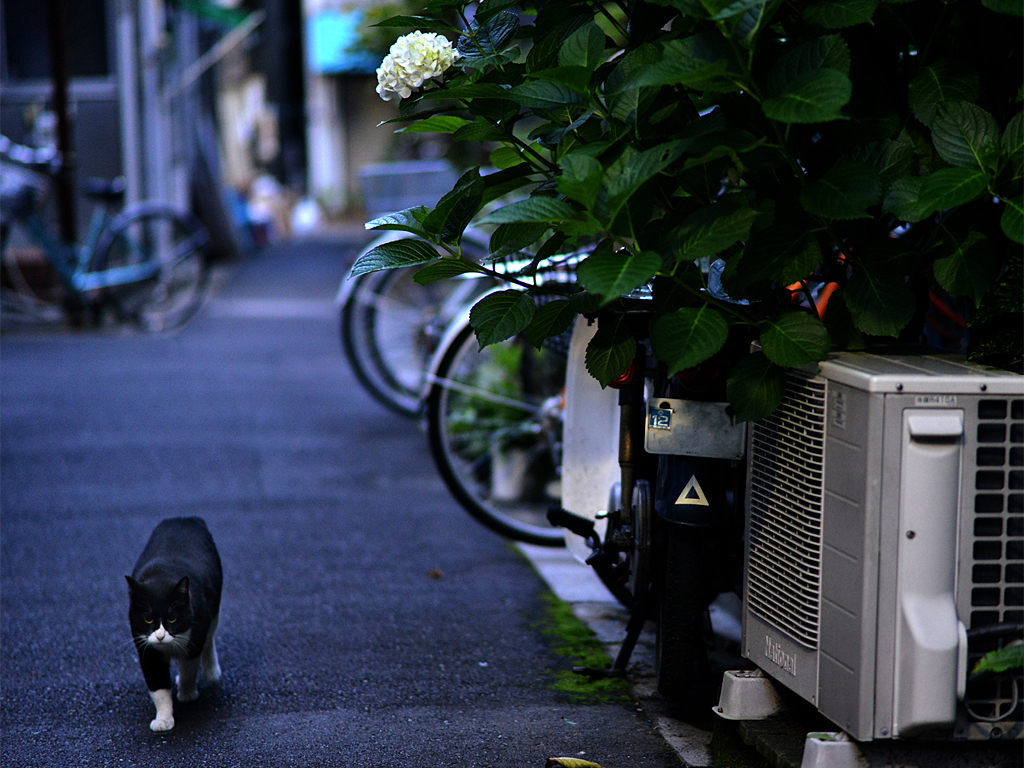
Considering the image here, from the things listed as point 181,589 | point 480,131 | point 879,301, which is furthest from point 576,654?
point 480,131

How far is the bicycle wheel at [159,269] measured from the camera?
9.58m

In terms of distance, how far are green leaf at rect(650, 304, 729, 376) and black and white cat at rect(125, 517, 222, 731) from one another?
140 cm

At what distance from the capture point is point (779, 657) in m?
2.46

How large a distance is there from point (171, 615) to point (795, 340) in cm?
166

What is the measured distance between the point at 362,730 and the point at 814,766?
1140mm

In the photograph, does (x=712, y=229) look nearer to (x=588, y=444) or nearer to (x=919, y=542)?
(x=919, y=542)

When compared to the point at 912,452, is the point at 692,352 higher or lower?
higher

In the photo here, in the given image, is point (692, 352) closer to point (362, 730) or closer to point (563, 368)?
point (362, 730)

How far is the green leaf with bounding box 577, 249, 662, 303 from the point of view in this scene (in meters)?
1.99

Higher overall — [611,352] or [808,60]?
[808,60]

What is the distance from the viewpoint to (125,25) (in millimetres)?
11383

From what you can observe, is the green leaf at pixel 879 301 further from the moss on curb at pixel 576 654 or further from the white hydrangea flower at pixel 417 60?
the moss on curb at pixel 576 654

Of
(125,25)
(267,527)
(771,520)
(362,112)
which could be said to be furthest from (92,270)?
(362,112)

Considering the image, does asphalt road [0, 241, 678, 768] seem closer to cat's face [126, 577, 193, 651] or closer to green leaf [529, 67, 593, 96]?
cat's face [126, 577, 193, 651]
